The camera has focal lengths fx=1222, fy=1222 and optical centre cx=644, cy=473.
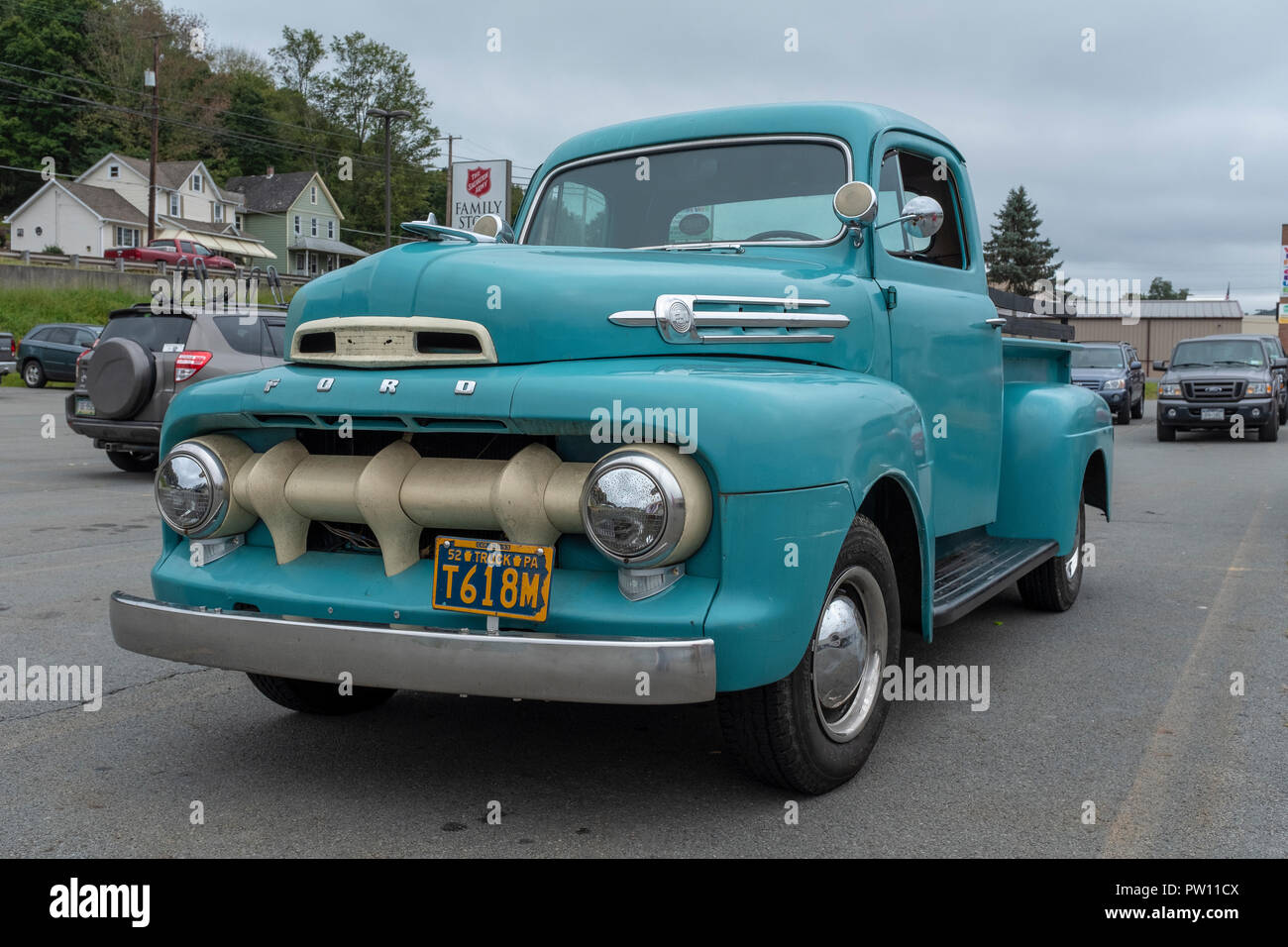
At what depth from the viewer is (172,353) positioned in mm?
12016

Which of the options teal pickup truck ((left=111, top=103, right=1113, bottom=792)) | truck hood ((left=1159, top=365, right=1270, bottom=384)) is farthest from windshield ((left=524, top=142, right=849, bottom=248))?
truck hood ((left=1159, top=365, right=1270, bottom=384))

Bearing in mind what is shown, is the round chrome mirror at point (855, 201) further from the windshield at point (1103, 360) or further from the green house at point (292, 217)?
the green house at point (292, 217)

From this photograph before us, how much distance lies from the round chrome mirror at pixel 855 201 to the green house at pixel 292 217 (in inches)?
2928

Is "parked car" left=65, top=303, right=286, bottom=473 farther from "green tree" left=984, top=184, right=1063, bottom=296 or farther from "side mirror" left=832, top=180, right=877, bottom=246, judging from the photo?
"green tree" left=984, top=184, right=1063, bottom=296

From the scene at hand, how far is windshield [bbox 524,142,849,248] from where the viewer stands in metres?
4.40

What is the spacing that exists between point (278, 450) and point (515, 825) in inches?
50.5

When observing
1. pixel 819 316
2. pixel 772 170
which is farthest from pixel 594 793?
pixel 772 170

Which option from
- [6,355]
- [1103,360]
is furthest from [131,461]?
[1103,360]

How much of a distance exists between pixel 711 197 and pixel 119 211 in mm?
69400

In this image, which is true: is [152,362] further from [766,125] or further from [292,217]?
[292,217]

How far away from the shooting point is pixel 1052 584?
6.18m

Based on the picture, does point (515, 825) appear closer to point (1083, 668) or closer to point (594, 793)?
point (594, 793)

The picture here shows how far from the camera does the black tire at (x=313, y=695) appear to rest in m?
4.18

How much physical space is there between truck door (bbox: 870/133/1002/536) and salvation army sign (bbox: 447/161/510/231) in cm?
1160
